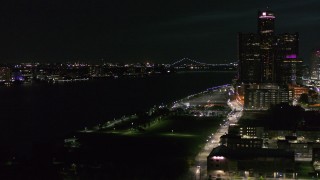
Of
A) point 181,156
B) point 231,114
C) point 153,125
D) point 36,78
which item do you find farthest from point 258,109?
point 36,78

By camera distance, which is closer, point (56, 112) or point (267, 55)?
point (56, 112)

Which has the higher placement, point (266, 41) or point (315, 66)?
point (266, 41)

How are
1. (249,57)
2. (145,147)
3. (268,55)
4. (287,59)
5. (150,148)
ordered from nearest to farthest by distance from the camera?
(150,148)
(145,147)
(268,55)
(287,59)
(249,57)

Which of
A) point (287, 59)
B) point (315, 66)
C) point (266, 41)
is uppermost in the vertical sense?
point (266, 41)

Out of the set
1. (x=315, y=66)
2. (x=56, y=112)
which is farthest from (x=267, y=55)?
(x=56, y=112)

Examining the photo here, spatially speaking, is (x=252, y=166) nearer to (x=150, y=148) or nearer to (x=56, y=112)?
(x=150, y=148)

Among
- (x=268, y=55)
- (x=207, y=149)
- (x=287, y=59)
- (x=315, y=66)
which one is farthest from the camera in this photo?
(x=315, y=66)

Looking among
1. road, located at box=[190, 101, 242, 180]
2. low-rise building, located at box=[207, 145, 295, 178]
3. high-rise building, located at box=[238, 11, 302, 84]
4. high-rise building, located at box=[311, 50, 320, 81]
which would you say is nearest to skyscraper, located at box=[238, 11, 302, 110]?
high-rise building, located at box=[238, 11, 302, 84]

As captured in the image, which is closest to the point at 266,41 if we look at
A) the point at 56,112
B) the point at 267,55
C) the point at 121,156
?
the point at 267,55

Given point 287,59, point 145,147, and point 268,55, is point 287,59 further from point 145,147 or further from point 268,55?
point 145,147

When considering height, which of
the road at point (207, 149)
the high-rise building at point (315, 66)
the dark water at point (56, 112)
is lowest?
the road at point (207, 149)

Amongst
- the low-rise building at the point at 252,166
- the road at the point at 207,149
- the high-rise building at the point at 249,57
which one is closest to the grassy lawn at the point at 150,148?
the road at the point at 207,149

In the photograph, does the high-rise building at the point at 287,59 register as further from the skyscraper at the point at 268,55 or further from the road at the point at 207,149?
the road at the point at 207,149
